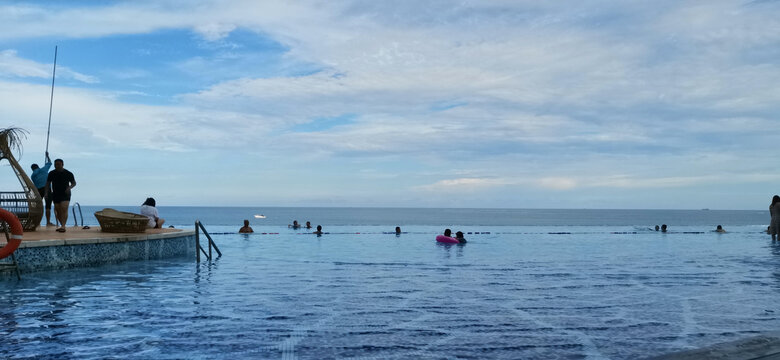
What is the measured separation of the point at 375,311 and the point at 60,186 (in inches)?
493

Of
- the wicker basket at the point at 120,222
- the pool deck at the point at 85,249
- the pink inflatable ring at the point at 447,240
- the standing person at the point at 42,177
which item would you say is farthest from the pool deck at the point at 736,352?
the pink inflatable ring at the point at 447,240

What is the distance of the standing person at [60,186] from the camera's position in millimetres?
18094

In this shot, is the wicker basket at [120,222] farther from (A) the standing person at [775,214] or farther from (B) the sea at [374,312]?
(A) the standing person at [775,214]

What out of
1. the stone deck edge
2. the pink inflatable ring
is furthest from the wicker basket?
the pink inflatable ring

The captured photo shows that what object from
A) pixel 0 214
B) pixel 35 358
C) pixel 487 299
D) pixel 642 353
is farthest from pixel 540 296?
pixel 0 214

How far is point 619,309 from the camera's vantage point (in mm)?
11164

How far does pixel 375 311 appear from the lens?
10.8 meters

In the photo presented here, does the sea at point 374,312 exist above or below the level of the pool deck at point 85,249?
below

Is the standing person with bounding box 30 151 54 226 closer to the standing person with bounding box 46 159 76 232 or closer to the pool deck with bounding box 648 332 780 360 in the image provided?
the standing person with bounding box 46 159 76 232

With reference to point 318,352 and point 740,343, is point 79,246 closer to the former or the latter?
point 318,352

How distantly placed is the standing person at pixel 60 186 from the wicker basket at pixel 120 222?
101 cm

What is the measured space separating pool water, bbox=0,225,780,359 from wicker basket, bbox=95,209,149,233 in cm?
163

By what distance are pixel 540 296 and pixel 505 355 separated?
5.70 meters

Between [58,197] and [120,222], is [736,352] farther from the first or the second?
[58,197]
